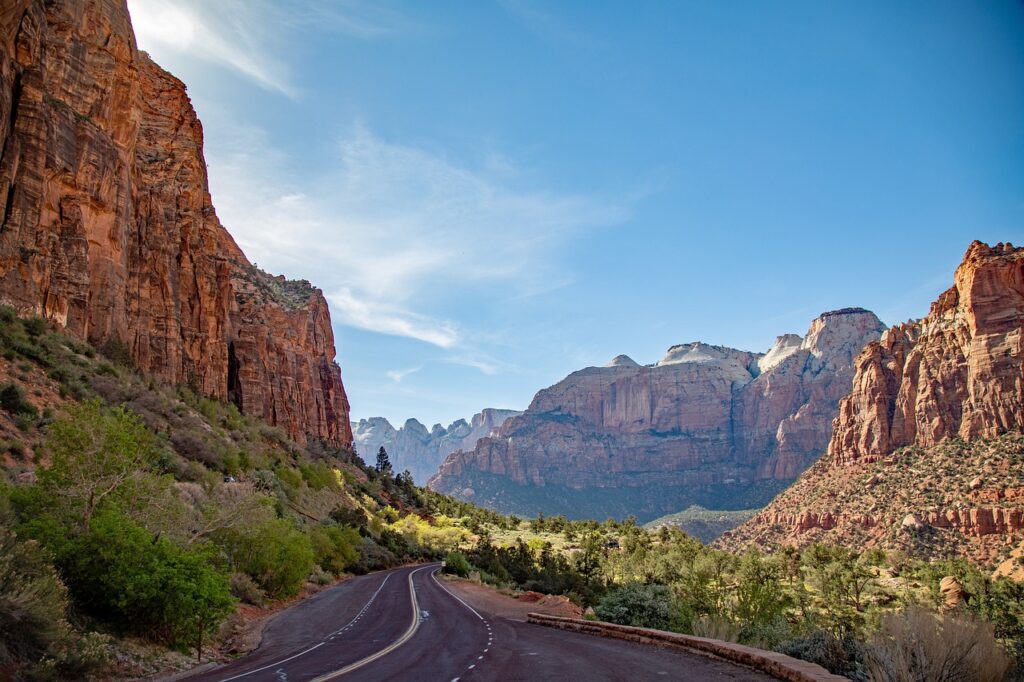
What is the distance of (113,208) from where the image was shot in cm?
4491

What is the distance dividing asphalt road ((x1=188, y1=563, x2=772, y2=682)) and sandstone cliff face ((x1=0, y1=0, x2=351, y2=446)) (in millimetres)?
27323

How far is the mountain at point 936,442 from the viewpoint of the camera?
6856 cm

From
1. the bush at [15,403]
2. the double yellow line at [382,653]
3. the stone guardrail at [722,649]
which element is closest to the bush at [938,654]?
the stone guardrail at [722,649]

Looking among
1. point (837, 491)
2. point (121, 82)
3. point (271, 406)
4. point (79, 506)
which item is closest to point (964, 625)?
point (79, 506)

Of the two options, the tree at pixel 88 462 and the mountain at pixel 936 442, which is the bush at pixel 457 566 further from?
the mountain at pixel 936 442

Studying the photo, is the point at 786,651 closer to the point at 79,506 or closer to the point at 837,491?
the point at 79,506

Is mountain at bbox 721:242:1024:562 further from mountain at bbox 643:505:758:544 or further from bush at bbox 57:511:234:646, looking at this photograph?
bush at bbox 57:511:234:646

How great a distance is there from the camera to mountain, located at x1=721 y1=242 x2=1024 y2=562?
68.6 metres

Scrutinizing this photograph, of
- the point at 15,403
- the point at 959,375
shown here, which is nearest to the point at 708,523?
the point at 959,375

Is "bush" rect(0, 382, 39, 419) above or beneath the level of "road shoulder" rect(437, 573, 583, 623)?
above

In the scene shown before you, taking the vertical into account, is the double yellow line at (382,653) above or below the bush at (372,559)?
above

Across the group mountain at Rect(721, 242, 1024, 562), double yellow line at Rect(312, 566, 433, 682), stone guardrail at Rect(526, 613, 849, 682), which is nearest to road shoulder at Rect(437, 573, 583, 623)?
double yellow line at Rect(312, 566, 433, 682)

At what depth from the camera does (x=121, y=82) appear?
48156 millimetres

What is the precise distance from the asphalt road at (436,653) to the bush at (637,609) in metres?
2.26
